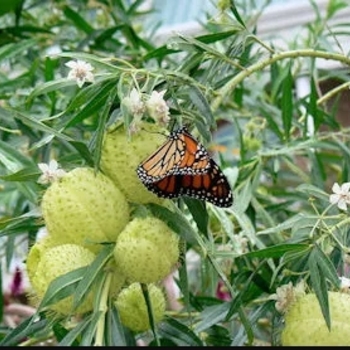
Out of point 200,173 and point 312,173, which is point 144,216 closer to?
point 200,173

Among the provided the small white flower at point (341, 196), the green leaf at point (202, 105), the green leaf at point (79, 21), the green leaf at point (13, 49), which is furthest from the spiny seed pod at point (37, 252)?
the green leaf at point (79, 21)

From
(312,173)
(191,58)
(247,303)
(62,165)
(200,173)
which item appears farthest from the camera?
(312,173)

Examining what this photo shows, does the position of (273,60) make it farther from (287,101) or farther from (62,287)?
(62,287)

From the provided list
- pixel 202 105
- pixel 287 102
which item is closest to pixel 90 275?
pixel 202 105

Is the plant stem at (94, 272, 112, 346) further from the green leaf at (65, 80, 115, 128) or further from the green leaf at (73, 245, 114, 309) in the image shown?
the green leaf at (65, 80, 115, 128)

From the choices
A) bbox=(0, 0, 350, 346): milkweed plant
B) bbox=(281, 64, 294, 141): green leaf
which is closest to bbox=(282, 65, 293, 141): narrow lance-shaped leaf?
bbox=(281, 64, 294, 141): green leaf

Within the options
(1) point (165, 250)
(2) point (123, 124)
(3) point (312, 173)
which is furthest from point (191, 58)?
(3) point (312, 173)
